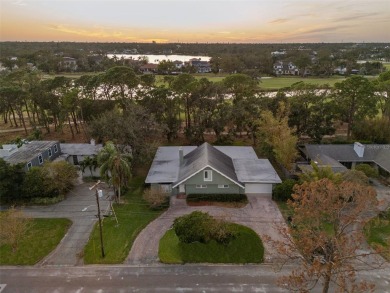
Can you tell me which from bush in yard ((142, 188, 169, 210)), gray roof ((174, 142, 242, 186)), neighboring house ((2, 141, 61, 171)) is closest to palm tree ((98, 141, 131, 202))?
bush in yard ((142, 188, 169, 210))

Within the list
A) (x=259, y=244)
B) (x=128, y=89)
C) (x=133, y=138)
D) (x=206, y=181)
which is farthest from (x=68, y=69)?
(x=259, y=244)

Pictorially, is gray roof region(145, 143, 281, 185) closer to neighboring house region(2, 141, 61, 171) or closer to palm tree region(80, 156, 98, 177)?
palm tree region(80, 156, 98, 177)

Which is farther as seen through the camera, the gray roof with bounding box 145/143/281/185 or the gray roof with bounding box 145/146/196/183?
the gray roof with bounding box 145/146/196/183

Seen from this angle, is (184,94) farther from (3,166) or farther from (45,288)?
(45,288)

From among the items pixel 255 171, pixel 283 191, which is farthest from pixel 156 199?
pixel 283 191

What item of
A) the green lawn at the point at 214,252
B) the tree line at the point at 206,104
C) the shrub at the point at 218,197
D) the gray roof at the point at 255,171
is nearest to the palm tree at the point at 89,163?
the tree line at the point at 206,104
